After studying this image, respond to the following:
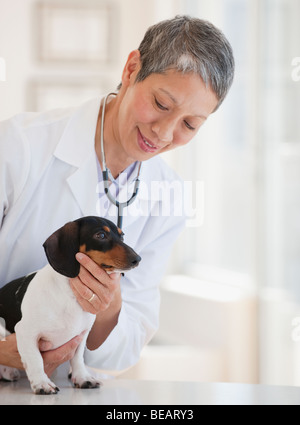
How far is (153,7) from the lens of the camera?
1637 millimetres

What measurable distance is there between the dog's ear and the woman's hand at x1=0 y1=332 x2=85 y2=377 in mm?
116

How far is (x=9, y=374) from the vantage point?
87 centimetres

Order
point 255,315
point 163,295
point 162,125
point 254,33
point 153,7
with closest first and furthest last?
point 162,125 → point 153,7 → point 254,33 → point 255,315 → point 163,295

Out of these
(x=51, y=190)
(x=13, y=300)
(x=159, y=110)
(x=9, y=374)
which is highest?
(x=159, y=110)

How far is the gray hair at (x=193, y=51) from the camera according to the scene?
0.83m

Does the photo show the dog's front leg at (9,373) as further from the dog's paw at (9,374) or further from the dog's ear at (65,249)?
the dog's ear at (65,249)

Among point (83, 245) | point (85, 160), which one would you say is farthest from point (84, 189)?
point (83, 245)

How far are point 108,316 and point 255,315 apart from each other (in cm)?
119

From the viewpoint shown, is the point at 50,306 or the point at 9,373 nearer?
the point at 50,306

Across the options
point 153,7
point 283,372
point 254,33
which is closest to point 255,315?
point 283,372

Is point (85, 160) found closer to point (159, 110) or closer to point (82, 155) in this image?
point (82, 155)

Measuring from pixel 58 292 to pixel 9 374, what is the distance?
0.64 feet

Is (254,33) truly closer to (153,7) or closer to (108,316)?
(153,7)

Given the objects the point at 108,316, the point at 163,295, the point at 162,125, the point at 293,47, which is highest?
the point at 293,47
